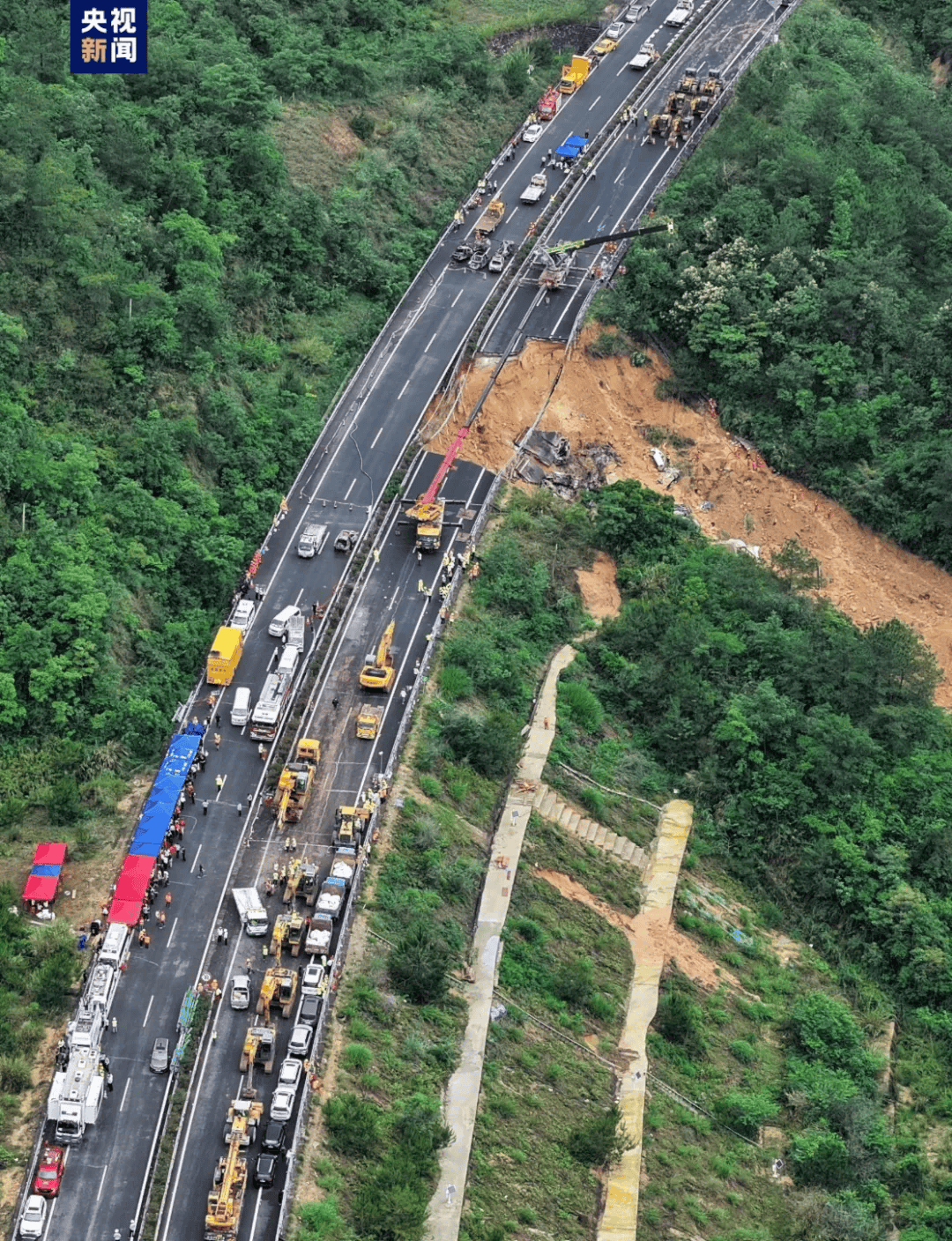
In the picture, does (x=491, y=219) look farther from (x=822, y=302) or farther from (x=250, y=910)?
(x=250, y=910)

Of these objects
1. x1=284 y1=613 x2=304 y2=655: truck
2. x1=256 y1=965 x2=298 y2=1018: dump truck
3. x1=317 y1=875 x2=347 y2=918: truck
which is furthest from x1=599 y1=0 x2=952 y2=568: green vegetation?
x1=256 y1=965 x2=298 y2=1018: dump truck

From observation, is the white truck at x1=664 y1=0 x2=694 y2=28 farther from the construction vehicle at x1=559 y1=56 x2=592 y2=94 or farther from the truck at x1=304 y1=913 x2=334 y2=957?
the truck at x1=304 y1=913 x2=334 y2=957

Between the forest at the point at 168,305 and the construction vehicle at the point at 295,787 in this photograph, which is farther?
the forest at the point at 168,305

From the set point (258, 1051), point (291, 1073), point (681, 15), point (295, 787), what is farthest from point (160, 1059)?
point (681, 15)

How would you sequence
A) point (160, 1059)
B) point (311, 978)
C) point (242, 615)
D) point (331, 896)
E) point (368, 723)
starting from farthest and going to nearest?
1. point (242, 615)
2. point (368, 723)
3. point (331, 896)
4. point (311, 978)
5. point (160, 1059)

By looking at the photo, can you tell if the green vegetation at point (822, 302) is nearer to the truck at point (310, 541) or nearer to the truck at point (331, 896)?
the truck at point (310, 541)

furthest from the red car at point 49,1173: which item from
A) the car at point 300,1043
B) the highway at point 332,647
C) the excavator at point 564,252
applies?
the excavator at point 564,252

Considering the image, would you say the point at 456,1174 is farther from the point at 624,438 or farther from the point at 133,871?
the point at 624,438
